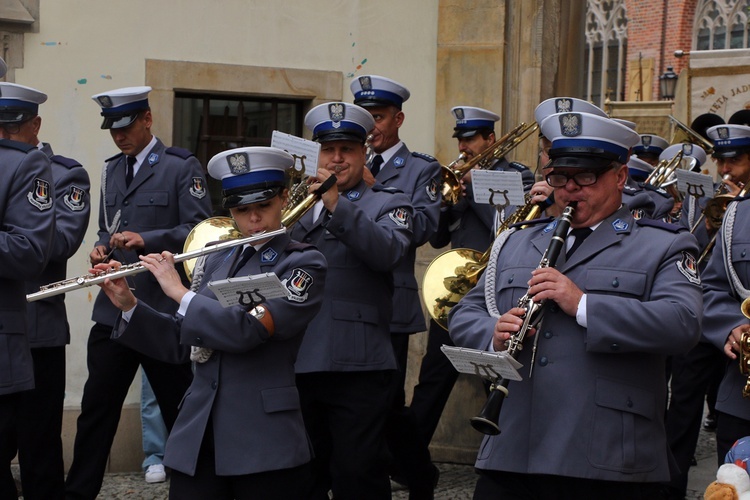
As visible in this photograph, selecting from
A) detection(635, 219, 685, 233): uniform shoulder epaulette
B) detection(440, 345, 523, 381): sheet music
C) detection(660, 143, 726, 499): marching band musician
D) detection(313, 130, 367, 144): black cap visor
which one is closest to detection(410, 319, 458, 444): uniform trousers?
detection(660, 143, 726, 499): marching band musician

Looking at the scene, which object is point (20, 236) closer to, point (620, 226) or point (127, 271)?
point (127, 271)

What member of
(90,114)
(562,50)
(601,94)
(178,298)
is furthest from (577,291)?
(601,94)

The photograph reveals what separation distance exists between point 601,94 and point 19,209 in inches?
1550

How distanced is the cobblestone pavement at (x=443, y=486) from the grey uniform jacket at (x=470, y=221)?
4.74 feet

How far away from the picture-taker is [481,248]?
7.83 meters

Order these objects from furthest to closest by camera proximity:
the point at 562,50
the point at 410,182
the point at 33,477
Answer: the point at 562,50 < the point at 410,182 < the point at 33,477

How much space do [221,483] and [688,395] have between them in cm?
360

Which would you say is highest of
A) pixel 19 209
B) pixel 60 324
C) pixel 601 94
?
pixel 601 94

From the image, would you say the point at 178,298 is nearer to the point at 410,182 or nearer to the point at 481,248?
the point at 410,182

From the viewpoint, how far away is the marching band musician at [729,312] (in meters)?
5.46

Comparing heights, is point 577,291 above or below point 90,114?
below

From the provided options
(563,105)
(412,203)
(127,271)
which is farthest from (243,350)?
(412,203)

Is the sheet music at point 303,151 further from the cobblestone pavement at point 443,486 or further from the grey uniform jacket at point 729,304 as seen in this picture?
the cobblestone pavement at point 443,486

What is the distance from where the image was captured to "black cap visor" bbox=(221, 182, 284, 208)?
15.5 ft
